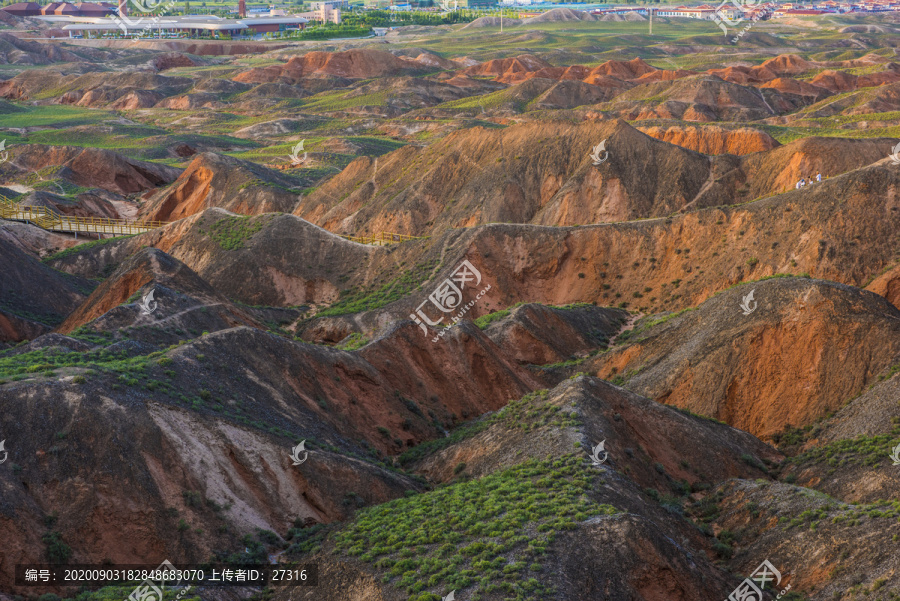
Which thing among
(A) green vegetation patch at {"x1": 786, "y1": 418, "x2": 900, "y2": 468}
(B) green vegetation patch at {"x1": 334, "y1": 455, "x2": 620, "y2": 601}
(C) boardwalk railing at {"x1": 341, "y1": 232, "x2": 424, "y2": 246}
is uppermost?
(B) green vegetation patch at {"x1": 334, "y1": 455, "x2": 620, "y2": 601}

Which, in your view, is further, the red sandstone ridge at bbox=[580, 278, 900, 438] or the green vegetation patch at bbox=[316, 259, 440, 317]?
the green vegetation patch at bbox=[316, 259, 440, 317]

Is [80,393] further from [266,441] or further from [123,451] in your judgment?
[266,441]

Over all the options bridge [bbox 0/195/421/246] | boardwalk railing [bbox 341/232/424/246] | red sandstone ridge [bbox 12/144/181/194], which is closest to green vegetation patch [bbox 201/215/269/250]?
bridge [bbox 0/195/421/246]

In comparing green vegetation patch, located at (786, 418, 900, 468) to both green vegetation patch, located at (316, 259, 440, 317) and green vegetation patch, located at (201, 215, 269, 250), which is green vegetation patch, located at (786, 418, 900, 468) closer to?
green vegetation patch, located at (316, 259, 440, 317)

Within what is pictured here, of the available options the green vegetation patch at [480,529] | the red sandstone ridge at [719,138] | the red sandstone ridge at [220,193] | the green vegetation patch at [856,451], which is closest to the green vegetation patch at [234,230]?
the red sandstone ridge at [220,193]

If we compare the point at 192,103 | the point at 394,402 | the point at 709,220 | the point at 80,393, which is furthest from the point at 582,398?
the point at 192,103
